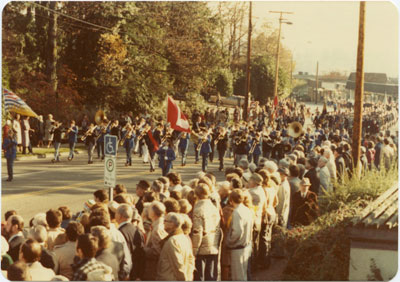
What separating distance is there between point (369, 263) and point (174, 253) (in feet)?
9.01

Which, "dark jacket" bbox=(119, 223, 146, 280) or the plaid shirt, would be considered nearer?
the plaid shirt

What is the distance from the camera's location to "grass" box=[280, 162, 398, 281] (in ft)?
29.0

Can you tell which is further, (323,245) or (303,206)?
(303,206)

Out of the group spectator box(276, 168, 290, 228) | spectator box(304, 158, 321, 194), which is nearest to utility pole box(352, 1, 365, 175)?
spectator box(304, 158, 321, 194)

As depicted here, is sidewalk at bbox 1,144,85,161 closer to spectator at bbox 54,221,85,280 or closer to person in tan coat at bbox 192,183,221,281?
person in tan coat at bbox 192,183,221,281

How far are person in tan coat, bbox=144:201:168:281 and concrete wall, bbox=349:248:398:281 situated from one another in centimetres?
264

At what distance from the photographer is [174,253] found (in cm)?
716

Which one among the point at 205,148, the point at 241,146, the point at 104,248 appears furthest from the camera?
the point at 205,148

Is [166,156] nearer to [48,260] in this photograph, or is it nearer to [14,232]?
[14,232]

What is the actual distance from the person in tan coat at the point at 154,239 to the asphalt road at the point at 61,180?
22.3 feet

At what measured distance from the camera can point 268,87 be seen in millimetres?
53000

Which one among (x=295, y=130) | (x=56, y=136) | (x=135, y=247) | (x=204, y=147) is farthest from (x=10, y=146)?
(x=295, y=130)

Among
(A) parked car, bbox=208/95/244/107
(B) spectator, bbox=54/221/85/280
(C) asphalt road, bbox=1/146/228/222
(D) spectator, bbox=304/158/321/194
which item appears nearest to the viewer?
(B) spectator, bbox=54/221/85/280

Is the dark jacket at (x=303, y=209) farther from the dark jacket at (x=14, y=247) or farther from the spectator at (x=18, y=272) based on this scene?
the spectator at (x=18, y=272)
